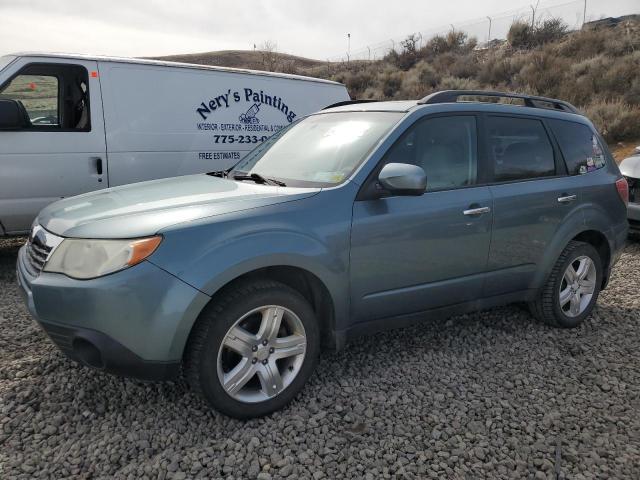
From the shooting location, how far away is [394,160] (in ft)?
10.9

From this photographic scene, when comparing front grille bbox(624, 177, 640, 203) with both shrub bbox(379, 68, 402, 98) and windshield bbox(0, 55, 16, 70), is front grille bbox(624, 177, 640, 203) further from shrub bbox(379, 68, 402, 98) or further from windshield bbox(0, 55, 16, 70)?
shrub bbox(379, 68, 402, 98)

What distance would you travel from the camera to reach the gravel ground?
102 inches

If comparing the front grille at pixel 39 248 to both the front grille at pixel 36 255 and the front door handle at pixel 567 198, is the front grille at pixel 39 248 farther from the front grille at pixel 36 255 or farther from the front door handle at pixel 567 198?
the front door handle at pixel 567 198

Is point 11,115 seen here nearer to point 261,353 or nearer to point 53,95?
point 53,95

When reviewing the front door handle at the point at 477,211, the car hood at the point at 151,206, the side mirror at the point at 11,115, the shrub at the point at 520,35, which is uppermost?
Answer: the shrub at the point at 520,35

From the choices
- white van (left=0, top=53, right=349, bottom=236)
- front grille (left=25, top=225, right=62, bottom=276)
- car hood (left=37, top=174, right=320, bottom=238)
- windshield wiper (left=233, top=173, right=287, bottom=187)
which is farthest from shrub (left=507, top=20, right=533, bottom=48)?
front grille (left=25, top=225, right=62, bottom=276)

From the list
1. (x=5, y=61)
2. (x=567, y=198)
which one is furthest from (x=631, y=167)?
(x=5, y=61)

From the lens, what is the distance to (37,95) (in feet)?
19.2

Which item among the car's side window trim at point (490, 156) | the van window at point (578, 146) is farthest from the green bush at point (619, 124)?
the car's side window trim at point (490, 156)

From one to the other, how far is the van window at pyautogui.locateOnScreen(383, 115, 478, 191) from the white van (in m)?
3.46

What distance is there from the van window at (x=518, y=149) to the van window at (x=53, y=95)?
402 centimetres

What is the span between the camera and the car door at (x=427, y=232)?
3.16 meters

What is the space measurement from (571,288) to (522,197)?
1032 mm

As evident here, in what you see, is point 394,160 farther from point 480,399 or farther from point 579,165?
point 579,165
